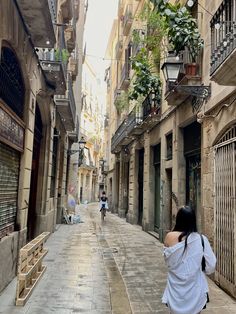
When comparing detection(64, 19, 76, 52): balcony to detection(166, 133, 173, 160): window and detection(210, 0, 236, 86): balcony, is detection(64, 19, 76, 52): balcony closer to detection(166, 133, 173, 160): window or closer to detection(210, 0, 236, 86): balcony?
detection(166, 133, 173, 160): window

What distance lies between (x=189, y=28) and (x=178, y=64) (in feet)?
3.31

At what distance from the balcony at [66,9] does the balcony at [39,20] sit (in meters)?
6.28

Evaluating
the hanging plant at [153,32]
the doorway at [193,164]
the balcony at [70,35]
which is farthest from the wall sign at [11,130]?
the balcony at [70,35]

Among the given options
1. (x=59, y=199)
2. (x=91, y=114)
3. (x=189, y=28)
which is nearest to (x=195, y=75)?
(x=189, y=28)

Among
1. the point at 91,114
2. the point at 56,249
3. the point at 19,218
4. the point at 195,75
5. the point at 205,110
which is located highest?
the point at 91,114

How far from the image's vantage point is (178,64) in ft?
28.6

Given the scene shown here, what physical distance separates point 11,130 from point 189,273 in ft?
14.9

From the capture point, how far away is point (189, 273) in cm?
324

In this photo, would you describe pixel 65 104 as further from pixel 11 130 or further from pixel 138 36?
pixel 11 130

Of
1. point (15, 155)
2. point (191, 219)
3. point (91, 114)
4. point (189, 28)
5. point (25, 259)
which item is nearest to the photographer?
point (191, 219)

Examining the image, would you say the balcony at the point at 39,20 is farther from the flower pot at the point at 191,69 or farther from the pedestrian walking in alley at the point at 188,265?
the pedestrian walking in alley at the point at 188,265

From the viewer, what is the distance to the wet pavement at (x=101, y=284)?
5.26 meters

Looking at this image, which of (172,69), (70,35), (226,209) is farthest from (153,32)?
(226,209)

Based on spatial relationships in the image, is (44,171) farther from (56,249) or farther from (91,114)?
(91,114)
